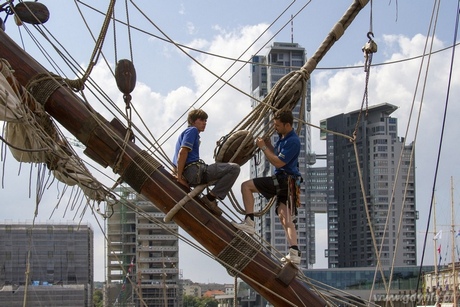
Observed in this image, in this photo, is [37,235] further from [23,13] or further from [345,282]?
[23,13]

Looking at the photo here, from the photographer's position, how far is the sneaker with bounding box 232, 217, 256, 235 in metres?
6.88

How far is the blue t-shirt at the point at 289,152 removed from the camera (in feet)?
22.4

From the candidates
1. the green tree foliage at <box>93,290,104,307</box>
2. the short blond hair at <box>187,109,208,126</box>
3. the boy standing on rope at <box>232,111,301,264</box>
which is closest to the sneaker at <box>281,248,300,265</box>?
the boy standing on rope at <box>232,111,301,264</box>

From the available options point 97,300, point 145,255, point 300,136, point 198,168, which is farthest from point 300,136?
point 198,168

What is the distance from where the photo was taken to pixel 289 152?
269 inches

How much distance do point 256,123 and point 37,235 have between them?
8235 cm

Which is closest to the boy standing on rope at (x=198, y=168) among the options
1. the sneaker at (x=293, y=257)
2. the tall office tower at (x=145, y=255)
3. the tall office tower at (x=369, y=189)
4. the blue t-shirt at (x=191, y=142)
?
the blue t-shirt at (x=191, y=142)

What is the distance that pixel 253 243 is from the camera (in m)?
6.86

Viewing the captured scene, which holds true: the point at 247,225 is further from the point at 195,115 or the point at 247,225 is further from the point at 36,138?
the point at 36,138

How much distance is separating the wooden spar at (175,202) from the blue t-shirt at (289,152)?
0.62 metres

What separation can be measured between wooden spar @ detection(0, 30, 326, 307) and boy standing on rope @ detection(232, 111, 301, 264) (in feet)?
0.52

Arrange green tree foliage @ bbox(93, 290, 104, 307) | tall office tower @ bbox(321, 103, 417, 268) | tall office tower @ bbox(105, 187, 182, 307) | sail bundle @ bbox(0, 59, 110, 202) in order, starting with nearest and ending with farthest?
1. sail bundle @ bbox(0, 59, 110, 202)
2. tall office tower @ bbox(105, 187, 182, 307)
3. green tree foliage @ bbox(93, 290, 104, 307)
4. tall office tower @ bbox(321, 103, 417, 268)

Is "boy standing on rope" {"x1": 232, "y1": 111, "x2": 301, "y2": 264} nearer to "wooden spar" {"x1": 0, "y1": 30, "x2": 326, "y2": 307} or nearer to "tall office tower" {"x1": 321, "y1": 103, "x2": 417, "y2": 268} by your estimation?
"wooden spar" {"x1": 0, "y1": 30, "x2": 326, "y2": 307}

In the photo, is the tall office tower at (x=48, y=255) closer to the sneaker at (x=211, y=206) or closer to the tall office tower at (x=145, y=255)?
the tall office tower at (x=145, y=255)
